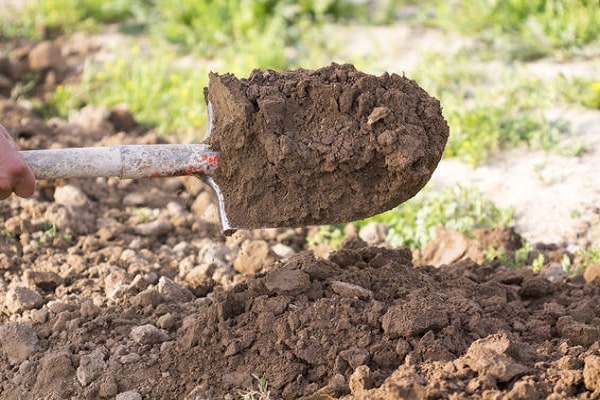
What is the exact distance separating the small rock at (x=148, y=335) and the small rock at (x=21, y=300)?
Answer: 1.70ft

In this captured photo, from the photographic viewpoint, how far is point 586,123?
5766 millimetres

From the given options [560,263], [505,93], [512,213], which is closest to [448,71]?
[505,93]

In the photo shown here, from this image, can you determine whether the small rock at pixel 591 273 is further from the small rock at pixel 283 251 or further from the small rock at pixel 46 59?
the small rock at pixel 46 59

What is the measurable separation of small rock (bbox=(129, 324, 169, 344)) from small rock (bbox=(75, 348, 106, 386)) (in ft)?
0.49

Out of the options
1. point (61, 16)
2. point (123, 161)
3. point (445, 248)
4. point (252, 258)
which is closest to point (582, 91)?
point (445, 248)

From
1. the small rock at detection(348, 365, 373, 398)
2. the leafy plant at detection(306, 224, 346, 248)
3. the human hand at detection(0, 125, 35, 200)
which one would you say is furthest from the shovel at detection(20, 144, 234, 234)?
the leafy plant at detection(306, 224, 346, 248)

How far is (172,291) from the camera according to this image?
13.6 ft

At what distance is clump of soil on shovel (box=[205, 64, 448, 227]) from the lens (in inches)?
150

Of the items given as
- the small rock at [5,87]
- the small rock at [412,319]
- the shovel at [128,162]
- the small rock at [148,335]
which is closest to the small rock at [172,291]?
the small rock at [148,335]

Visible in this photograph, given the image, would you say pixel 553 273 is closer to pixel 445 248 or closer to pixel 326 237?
pixel 445 248

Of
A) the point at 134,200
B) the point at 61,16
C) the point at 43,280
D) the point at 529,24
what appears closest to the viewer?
the point at 43,280

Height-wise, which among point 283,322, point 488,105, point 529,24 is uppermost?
point 529,24

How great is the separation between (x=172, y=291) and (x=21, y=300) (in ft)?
2.04

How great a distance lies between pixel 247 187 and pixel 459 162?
2.08 meters
